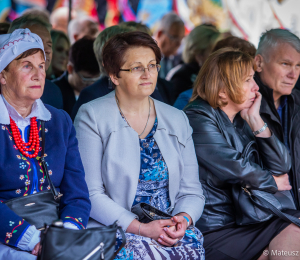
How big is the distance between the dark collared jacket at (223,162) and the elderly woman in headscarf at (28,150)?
0.85 metres

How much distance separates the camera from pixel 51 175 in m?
2.02

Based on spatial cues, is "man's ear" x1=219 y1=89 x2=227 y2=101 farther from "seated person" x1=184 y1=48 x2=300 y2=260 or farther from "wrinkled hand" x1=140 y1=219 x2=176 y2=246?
"wrinkled hand" x1=140 y1=219 x2=176 y2=246

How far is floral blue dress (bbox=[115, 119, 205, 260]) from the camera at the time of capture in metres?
2.03

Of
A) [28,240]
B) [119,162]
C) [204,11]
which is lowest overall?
[28,240]

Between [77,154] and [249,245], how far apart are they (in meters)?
1.22

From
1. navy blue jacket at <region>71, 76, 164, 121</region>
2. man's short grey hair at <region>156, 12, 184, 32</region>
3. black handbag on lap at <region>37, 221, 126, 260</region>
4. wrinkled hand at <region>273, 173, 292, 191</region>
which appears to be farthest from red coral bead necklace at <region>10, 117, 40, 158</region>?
man's short grey hair at <region>156, 12, 184, 32</region>

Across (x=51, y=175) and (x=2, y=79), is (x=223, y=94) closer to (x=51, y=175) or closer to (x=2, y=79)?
(x=51, y=175)

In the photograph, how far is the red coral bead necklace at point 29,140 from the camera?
6.37ft

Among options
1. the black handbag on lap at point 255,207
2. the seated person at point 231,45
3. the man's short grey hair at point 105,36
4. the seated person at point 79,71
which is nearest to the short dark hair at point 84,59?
the seated person at point 79,71

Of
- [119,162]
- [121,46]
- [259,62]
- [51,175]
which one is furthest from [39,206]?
[259,62]

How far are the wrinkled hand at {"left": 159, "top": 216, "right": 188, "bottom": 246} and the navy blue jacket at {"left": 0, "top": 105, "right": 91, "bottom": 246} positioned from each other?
0.41 m

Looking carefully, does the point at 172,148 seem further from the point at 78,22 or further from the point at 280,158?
the point at 78,22

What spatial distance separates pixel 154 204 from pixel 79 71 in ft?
5.91

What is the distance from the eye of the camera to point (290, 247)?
2391 millimetres
